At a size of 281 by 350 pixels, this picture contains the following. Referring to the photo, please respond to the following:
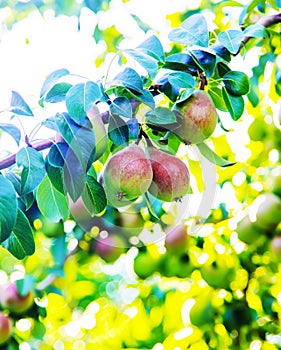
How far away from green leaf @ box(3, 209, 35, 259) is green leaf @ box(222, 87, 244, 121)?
26 cm

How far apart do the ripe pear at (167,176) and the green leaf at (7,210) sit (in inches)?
6.8

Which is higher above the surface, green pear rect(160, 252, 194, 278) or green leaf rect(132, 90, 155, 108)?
green leaf rect(132, 90, 155, 108)

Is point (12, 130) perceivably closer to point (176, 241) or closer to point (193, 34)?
point (193, 34)

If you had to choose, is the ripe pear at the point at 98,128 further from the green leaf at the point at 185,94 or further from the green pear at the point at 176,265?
the green pear at the point at 176,265

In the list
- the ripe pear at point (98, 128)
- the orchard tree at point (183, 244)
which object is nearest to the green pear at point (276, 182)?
the orchard tree at point (183, 244)

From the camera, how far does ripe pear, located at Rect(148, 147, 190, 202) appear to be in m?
0.60

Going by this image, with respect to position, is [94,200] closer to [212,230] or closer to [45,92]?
[45,92]

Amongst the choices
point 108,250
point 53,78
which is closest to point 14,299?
point 108,250

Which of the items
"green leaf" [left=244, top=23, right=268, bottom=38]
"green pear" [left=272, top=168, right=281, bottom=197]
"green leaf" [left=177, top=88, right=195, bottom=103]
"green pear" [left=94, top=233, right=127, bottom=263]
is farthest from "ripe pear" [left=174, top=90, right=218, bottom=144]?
"green pear" [left=272, top=168, right=281, bottom=197]

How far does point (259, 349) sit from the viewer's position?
4.06 ft

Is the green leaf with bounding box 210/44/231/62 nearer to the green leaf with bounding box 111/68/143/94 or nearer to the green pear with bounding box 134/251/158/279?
the green leaf with bounding box 111/68/143/94

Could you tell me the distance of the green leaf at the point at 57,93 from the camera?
56 centimetres

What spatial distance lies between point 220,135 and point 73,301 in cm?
51

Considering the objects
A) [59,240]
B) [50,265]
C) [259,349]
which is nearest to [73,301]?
[50,265]
